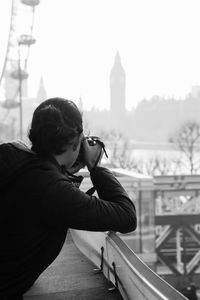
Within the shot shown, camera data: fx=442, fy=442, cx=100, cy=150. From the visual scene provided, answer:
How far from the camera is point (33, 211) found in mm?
1054

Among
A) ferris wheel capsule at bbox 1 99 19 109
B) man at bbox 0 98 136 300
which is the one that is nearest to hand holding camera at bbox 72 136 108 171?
man at bbox 0 98 136 300

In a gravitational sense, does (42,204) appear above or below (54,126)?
below

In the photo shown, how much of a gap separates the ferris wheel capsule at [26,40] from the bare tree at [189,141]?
9464 mm

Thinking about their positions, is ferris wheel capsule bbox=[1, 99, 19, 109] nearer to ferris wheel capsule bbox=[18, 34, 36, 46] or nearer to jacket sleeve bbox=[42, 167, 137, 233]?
ferris wheel capsule bbox=[18, 34, 36, 46]

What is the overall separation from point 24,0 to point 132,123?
15166 millimetres

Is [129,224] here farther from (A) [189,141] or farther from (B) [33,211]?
(A) [189,141]

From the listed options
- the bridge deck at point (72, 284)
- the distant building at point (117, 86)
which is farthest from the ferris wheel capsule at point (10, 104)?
the bridge deck at point (72, 284)

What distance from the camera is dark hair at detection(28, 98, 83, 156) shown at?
1080 mm

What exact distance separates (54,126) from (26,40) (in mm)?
20033

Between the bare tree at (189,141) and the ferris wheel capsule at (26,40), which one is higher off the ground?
the ferris wheel capsule at (26,40)

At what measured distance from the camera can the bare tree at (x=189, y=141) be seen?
23484mm

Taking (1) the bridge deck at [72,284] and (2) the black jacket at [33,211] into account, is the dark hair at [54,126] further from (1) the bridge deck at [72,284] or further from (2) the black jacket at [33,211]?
(1) the bridge deck at [72,284]

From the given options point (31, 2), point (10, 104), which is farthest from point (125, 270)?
point (10, 104)

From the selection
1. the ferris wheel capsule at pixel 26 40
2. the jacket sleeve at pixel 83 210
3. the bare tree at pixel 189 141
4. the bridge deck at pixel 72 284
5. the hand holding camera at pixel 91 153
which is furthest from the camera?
the bare tree at pixel 189 141
